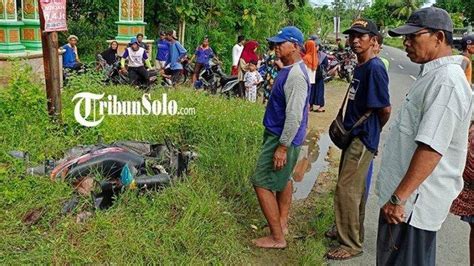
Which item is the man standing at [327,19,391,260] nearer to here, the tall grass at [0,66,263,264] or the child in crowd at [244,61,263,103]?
the tall grass at [0,66,263,264]

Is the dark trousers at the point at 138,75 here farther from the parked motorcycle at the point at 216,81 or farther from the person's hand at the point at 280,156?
the person's hand at the point at 280,156

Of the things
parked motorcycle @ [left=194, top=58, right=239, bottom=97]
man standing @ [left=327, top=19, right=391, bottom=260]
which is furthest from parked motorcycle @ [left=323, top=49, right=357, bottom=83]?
man standing @ [left=327, top=19, right=391, bottom=260]

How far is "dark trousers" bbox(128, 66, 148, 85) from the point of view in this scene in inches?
383

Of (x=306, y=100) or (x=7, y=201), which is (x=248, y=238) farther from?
(x=7, y=201)

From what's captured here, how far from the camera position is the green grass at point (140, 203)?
3.11 meters

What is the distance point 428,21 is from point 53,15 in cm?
367

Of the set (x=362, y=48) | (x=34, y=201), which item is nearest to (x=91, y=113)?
(x=34, y=201)

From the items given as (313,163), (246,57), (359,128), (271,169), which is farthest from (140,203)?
(246,57)

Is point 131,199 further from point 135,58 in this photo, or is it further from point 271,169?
point 135,58

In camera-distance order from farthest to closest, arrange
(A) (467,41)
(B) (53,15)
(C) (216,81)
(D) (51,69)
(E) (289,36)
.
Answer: (C) (216,81)
(A) (467,41)
(D) (51,69)
(B) (53,15)
(E) (289,36)

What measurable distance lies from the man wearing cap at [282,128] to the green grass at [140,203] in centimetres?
33

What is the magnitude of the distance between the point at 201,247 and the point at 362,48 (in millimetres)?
1861

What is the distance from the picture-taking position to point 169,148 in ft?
15.5

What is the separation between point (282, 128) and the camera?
11.8 ft
